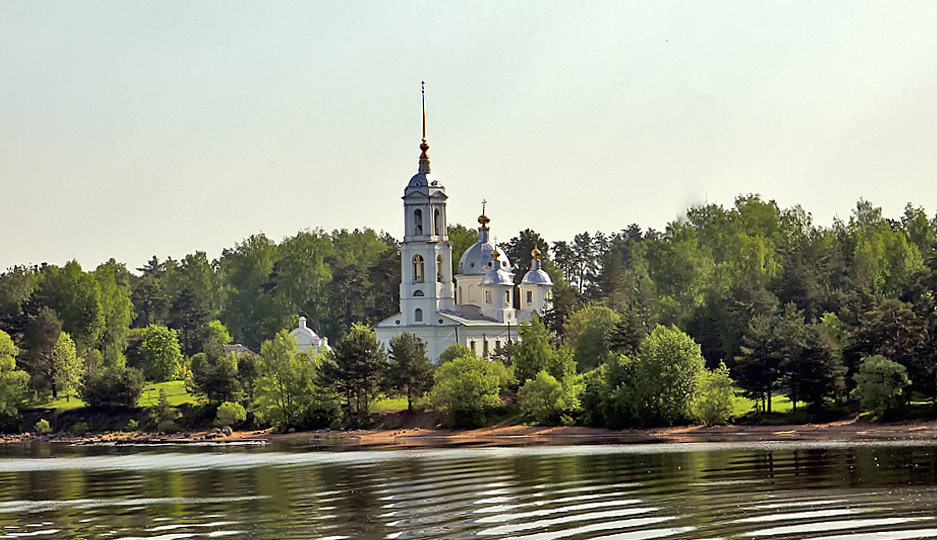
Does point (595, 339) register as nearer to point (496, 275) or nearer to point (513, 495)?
point (496, 275)

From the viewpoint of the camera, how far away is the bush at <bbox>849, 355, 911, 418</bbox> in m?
71.3

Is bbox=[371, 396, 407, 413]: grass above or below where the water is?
above

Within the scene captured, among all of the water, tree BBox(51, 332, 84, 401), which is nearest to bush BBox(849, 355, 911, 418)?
the water

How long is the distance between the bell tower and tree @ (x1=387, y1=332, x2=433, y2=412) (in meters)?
24.1

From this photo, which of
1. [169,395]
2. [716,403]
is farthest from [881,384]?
[169,395]

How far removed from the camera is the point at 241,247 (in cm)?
19062

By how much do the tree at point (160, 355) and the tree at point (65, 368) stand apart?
33.3ft

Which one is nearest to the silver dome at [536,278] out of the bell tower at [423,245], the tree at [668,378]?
the bell tower at [423,245]

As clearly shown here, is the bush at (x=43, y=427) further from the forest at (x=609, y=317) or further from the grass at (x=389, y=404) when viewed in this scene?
the grass at (x=389, y=404)

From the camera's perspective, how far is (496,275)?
423ft

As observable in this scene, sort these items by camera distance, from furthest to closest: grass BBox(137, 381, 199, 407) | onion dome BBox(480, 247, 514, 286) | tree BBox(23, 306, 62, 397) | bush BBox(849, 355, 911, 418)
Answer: onion dome BBox(480, 247, 514, 286) < tree BBox(23, 306, 62, 397) < grass BBox(137, 381, 199, 407) < bush BBox(849, 355, 911, 418)

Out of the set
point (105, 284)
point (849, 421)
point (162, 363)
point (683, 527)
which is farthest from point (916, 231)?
point (683, 527)

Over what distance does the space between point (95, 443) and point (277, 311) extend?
69520 mm

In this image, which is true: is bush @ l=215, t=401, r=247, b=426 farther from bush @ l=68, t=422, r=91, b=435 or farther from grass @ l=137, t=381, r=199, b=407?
bush @ l=68, t=422, r=91, b=435
